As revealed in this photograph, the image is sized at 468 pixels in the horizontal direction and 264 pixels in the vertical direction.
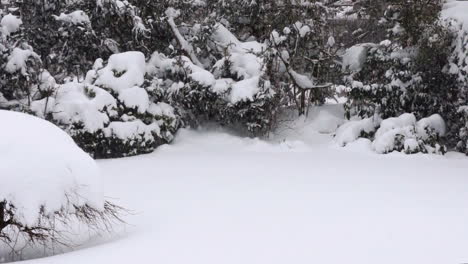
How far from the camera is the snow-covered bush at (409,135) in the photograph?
8.28m

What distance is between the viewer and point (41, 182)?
3.78 metres

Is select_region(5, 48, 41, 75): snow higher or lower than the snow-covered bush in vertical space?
higher

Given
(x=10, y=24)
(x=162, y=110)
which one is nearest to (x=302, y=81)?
(x=162, y=110)

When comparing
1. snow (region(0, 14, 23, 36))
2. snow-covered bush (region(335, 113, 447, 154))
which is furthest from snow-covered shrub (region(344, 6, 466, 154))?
snow (region(0, 14, 23, 36))

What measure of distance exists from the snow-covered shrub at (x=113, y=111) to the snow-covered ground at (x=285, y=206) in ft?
1.38

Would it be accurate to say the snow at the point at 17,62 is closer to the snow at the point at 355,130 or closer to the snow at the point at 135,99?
the snow at the point at 135,99

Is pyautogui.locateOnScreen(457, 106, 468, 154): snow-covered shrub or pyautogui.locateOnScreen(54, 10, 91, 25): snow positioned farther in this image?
pyautogui.locateOnScreen(54, 10, 91, 25): snow

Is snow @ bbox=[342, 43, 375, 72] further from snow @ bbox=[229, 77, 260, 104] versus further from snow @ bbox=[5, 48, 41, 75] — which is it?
snow @ bbox=[5, 48, 41, 75]

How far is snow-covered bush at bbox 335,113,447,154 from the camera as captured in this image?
27.2ft

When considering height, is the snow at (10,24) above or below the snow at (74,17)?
below

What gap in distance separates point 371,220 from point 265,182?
1955 mm

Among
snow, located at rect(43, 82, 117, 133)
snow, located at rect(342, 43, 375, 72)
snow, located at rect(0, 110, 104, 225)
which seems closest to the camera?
snow, located at rect(0, 110, 104, 225)

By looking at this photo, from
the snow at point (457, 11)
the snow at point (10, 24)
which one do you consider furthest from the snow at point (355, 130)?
the snow at point (10, 24)

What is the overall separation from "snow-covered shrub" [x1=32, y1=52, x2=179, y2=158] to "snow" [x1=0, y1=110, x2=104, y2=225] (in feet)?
12.8
